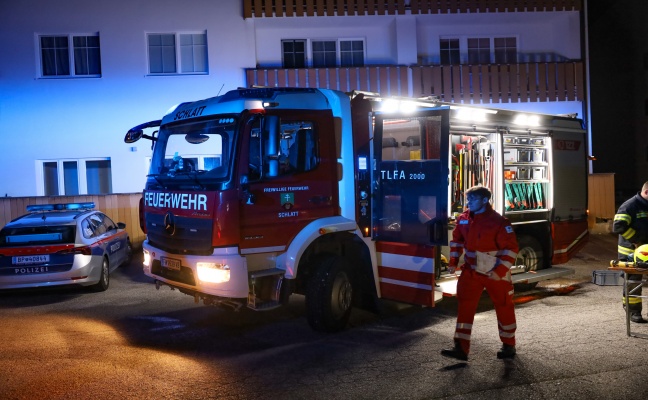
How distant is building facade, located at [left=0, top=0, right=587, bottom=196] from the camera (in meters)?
14.8

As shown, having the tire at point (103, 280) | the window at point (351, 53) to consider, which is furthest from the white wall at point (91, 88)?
the tire at point (103, 280)

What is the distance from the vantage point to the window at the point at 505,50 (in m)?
17.0

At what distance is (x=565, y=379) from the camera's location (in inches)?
205

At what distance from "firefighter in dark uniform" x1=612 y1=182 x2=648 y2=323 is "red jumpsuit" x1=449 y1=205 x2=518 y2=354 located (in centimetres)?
200

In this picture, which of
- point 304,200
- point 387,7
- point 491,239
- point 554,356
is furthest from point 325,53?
point 554,356

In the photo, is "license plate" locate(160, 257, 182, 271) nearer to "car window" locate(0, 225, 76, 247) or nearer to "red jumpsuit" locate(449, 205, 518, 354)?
"red jumpsuit" locate(449, 205, 518, 354)

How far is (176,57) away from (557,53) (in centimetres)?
1015

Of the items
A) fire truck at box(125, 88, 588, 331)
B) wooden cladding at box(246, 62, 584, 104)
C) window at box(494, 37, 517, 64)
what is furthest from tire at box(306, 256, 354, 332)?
window at box(494, 37, 517, 64)

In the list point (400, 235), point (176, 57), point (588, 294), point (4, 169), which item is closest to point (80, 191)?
point (4, 169)

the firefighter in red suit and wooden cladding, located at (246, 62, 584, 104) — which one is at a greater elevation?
wooden cladding, located at (246, 62, 584, 104)

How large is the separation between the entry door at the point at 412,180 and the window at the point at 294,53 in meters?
9.08

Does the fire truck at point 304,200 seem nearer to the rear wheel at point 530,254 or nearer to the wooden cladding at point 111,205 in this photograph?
the rear wheel at point 530,254

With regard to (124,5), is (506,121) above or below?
below

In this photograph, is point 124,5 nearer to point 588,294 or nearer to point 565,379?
point 588,294
